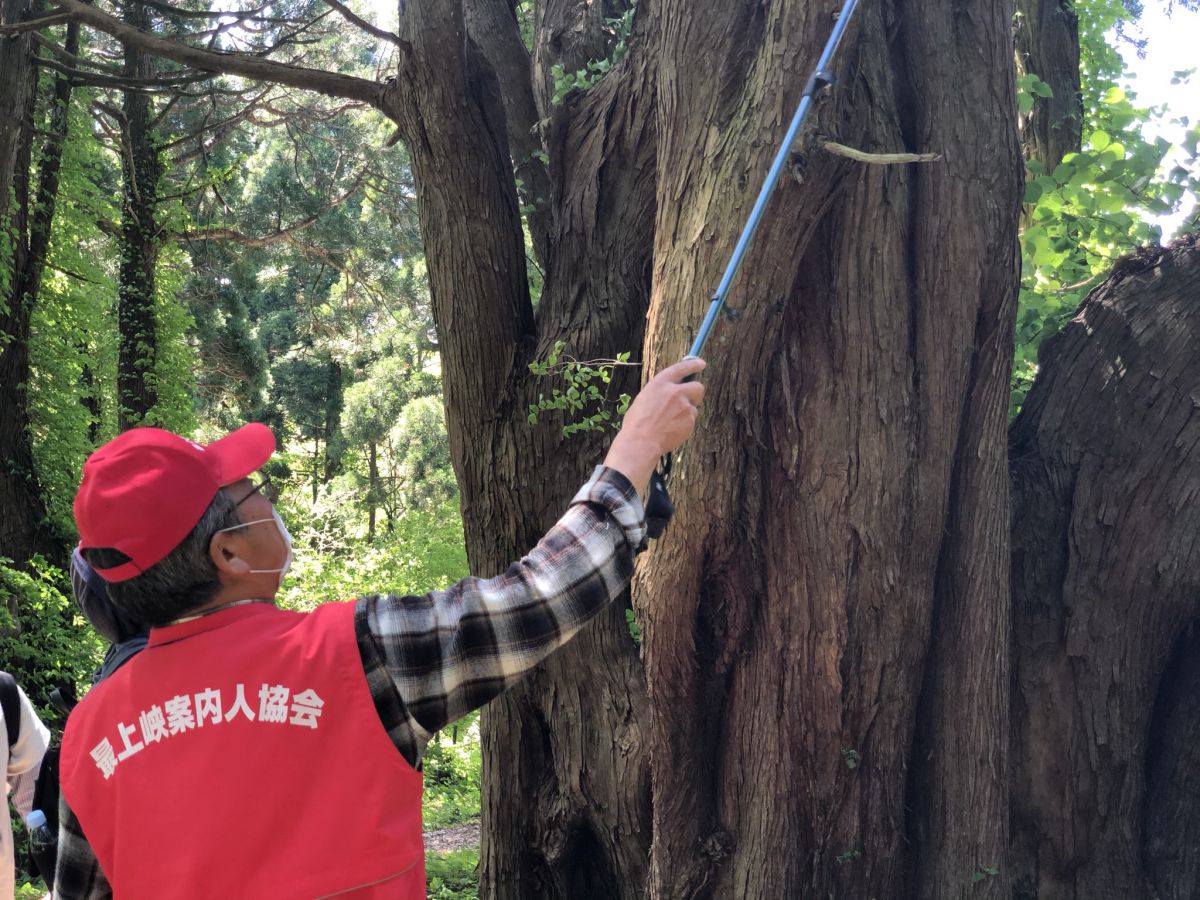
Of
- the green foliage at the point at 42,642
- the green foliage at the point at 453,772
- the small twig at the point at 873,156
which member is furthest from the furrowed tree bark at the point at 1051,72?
the green foliage at the point at 453,772

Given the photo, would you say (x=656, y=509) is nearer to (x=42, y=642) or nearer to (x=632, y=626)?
(x=632, y=626)

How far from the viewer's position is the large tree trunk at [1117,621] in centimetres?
358

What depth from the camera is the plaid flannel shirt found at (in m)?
1.57

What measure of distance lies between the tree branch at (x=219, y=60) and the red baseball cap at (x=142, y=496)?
300 centimetres

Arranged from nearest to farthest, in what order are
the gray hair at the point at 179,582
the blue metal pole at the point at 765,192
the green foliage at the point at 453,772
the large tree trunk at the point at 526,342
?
the gray hair at the point at 179,582 < the blue metal pole at the point at 765,192 < the large tree trunk at the point at 526,342 < the green foliage at the point at 453,772

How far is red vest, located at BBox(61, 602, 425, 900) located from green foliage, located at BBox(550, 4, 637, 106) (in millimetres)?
3542

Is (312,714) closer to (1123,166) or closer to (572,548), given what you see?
(572,548)

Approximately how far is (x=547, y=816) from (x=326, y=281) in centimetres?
2048

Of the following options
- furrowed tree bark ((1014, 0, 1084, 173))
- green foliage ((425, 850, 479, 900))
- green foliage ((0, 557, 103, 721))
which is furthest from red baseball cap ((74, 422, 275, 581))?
green foliage ((0, 557, 103, 721))

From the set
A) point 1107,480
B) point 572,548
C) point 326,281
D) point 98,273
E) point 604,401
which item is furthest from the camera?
point 326,281

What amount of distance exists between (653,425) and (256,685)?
78cm

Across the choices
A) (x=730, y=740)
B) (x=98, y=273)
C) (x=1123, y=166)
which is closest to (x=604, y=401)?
(x=730, y=740)

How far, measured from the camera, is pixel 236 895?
147 centimetres

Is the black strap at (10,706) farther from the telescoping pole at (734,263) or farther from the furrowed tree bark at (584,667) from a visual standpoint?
the furrowed tree bark at (584,667)
